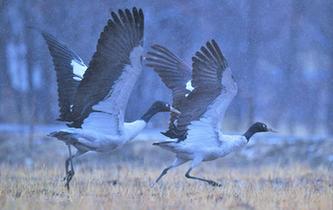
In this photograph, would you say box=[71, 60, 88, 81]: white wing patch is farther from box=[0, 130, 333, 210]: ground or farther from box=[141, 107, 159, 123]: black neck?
box=[0, 130, 333, 210]: ground

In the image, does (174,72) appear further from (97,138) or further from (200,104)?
(97,138)

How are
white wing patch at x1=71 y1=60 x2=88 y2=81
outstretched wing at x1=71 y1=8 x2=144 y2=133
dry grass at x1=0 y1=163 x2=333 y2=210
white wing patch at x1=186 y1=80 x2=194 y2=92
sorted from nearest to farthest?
dry grass at x1=0 y1=163 x2=333 y2=210
outstretched wing at x1=71 y1=8 x2=144 y2=133
white wing patch at x1=71 y1=60 x2=88 y2=81
white wing patch at x1=186 y1=80 x2=194 y2=92

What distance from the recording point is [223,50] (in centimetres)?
1748

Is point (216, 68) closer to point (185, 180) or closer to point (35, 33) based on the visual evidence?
point (185, 180)

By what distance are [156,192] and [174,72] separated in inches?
93.3

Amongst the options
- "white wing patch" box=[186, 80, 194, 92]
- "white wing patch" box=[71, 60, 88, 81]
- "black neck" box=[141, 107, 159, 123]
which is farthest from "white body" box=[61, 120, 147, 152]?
"white wing patch" box=[186, 80, 194, 92]

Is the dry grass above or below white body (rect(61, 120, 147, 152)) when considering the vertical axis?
below

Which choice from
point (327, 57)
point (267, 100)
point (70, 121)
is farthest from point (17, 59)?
point (70, 121)

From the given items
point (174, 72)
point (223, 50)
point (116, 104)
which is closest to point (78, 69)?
point (116, 104)

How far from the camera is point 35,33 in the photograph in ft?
58.0

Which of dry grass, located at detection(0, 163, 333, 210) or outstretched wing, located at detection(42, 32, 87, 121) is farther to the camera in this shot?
outstretched wing, located at detection(42, 32, 87, 121)

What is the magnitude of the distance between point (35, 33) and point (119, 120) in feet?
28.7

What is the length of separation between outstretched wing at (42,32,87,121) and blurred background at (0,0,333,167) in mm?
5345

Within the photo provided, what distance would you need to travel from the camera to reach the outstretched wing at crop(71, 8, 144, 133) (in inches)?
336
